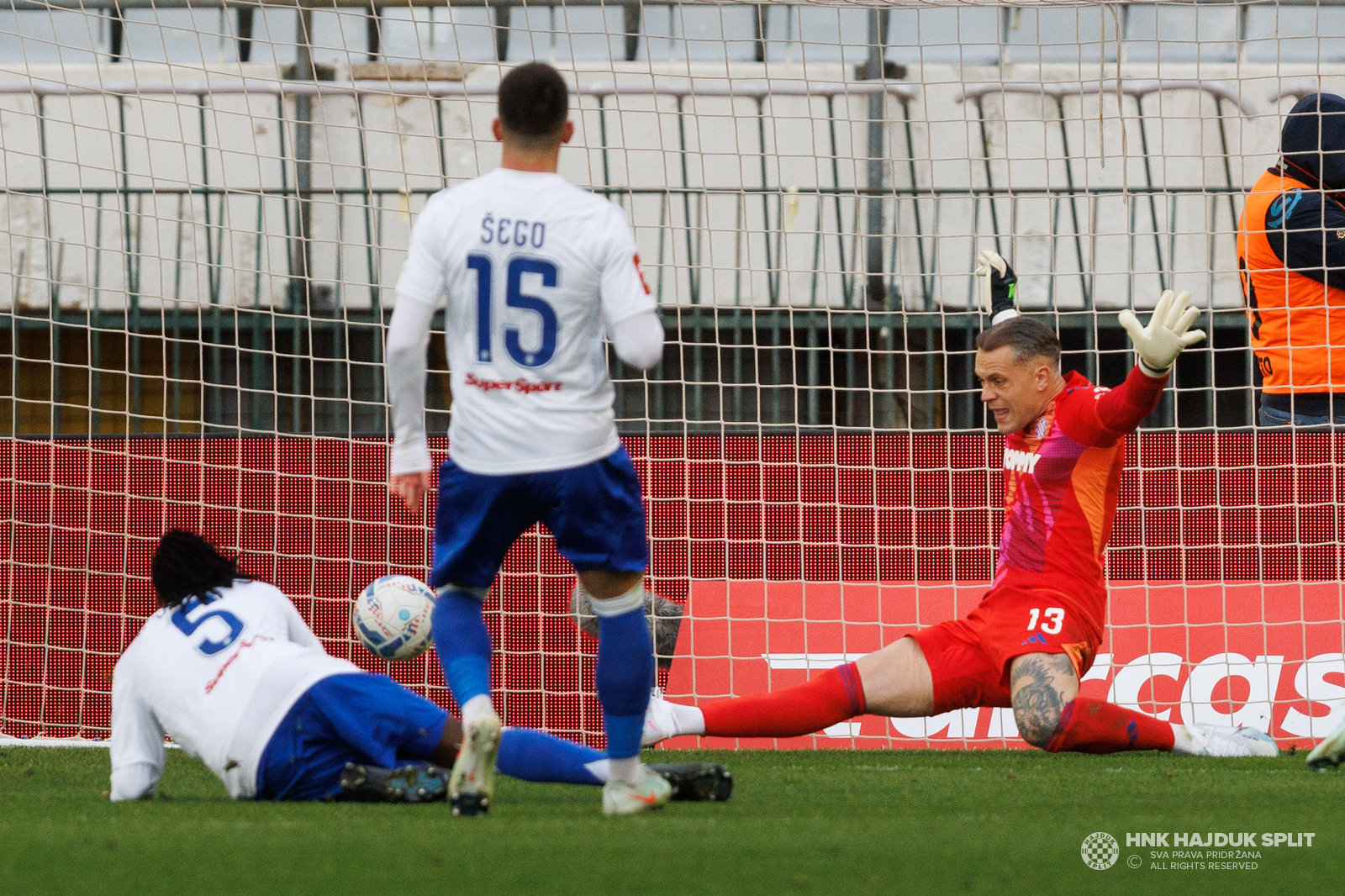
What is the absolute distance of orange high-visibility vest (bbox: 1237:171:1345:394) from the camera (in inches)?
227

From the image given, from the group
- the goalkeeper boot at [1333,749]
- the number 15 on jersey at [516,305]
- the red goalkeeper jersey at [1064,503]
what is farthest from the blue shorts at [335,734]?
the goalkeeper boot at [1333,749]

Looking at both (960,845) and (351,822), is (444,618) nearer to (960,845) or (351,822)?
(351,822)

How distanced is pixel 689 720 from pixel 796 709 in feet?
1.14

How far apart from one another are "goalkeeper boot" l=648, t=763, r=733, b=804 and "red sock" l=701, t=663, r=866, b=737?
1.17 metres

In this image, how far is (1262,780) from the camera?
430 centimetres

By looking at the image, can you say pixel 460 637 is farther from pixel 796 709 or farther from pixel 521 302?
pixel 796 709

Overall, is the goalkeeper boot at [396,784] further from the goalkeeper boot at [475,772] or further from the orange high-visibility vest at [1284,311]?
the orange high-visibility vest at [1284,311]

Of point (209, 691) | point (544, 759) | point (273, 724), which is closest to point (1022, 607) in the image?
point (544, 759)

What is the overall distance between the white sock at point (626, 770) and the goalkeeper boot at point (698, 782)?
0.94 feet

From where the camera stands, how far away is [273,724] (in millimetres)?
3836

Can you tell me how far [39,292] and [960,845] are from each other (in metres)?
8.35

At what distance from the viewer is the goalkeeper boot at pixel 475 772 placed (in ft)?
10.5

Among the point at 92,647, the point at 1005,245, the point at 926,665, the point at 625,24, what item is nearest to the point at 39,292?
the point at 92,647

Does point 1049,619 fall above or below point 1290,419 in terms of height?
below
